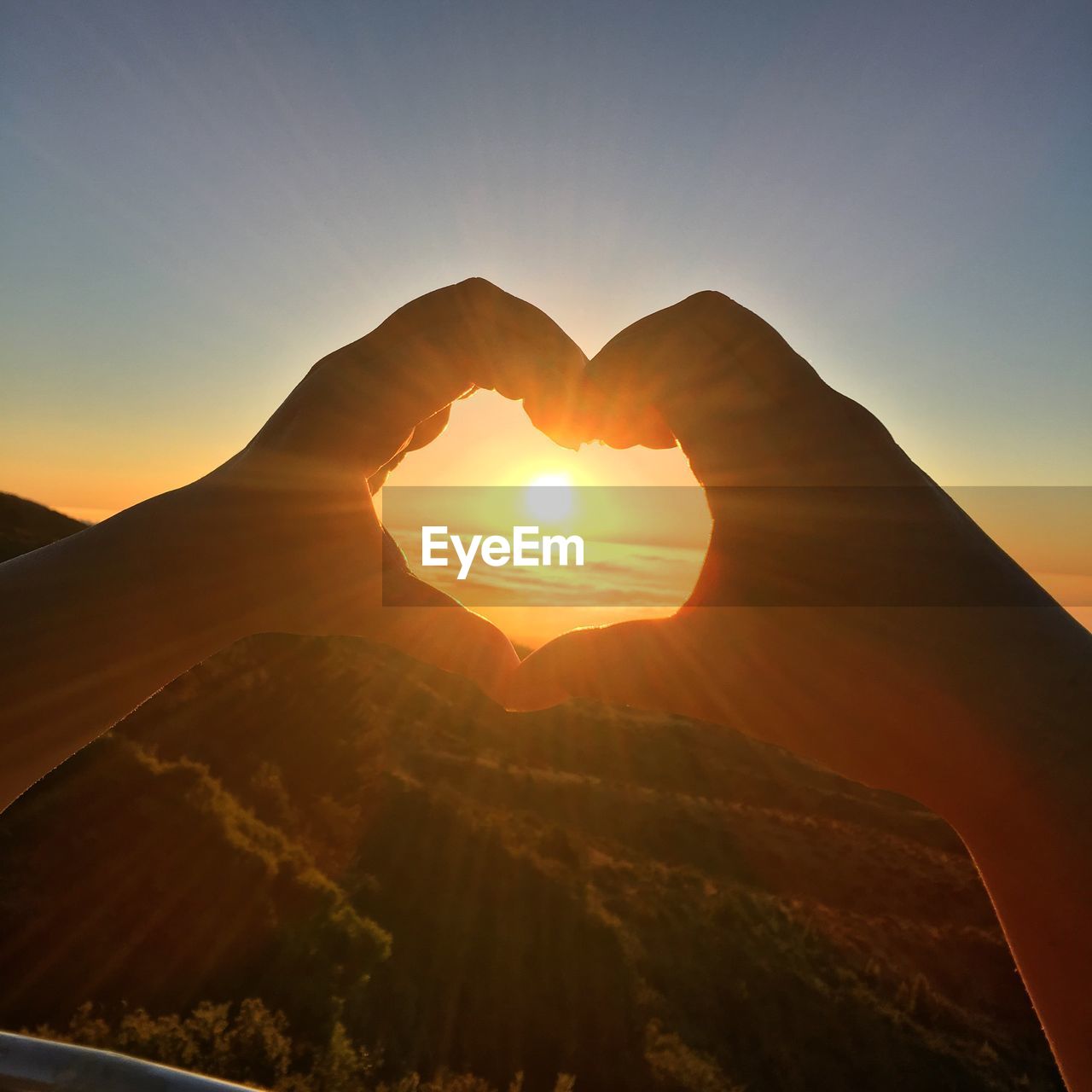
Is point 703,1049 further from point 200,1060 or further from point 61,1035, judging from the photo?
point 61,1035

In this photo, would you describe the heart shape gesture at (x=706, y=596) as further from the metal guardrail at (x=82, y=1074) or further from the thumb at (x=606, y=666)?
the metal guardrail at (x=82, y=1074)

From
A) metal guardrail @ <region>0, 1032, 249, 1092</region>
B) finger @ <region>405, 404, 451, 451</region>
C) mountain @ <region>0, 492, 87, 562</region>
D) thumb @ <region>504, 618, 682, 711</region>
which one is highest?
mountain @ <region>0, 492, 87, 562</region>

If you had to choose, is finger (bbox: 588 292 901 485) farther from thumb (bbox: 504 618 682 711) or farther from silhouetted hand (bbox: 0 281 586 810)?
thumb (bbox: 504 618 682 711)

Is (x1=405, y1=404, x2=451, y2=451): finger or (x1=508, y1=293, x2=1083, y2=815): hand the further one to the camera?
(x1=405, y1=404, x2=451, y2=451): finger

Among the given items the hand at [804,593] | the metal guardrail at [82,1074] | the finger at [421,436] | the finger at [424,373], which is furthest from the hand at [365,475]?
the metal guardrail at [82,1074]

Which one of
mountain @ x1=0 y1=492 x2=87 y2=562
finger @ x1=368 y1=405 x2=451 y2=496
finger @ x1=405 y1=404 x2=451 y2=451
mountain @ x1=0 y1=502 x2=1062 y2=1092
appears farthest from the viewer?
mountain @ x1=0 y1=492 x2=87 y2=562

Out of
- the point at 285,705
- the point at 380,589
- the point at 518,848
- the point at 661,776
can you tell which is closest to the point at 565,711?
the point at 661,776

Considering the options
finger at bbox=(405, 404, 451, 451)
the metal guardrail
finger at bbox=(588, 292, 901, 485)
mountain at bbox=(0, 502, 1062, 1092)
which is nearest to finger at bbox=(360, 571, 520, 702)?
finger at bbox=(405, 404, 451, 451)
